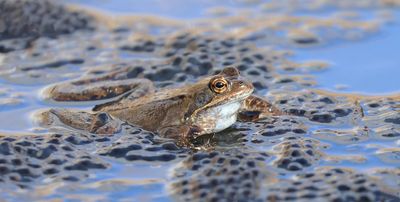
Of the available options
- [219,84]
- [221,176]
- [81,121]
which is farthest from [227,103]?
[81,121]

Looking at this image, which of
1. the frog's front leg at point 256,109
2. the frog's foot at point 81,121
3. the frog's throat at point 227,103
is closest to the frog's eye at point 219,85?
the frog's throat at point 227,103

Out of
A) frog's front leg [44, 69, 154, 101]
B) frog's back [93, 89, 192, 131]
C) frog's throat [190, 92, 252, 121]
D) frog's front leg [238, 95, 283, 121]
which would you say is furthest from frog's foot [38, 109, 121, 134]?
frog's front leg [238, 95, 283, 121]

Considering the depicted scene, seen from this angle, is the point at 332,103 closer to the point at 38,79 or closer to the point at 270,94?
the point at 270,94

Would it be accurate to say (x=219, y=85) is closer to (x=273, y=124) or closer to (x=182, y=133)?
(x=182, y=133)

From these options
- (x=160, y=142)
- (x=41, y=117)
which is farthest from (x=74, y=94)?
(x=160, y=142)

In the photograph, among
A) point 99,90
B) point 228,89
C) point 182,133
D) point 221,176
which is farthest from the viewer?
point 99,90
